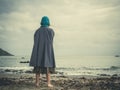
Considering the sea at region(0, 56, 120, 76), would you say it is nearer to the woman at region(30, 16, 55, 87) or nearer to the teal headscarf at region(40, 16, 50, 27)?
the woman at region(30, 16, 55, 87)

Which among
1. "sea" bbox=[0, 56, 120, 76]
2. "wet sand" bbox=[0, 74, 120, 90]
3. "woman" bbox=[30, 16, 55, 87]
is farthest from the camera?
"sea" bbox=[0, 56, 120, 76]

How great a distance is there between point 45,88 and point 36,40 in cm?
172

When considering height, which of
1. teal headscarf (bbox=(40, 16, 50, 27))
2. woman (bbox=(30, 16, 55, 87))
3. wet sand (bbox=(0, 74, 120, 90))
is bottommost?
wet sand (bbox=(0, 74, 120, 90))

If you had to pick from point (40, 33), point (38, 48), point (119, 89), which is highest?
point (40, 33)

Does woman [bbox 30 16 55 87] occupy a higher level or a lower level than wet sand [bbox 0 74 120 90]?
higher

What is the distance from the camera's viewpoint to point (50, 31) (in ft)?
28.5

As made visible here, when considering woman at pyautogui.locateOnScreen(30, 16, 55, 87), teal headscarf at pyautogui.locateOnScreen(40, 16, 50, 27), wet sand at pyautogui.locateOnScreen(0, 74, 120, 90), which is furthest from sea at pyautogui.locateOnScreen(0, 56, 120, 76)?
teal headscarf at pyautogui.locateOnScreen(40, 16, 50, 27)

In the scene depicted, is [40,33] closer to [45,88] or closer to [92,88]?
[45,88]

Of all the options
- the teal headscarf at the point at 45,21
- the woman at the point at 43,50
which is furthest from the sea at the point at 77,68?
the teal headscarf at the point at 45,21

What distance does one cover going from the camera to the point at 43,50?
28.5ft

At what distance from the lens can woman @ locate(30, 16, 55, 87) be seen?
858 cm

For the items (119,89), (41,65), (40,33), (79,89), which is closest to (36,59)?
(41,65)

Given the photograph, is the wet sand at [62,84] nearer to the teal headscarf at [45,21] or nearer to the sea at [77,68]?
the teal headscarf at [45,21]

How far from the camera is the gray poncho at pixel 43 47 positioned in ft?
28.2
